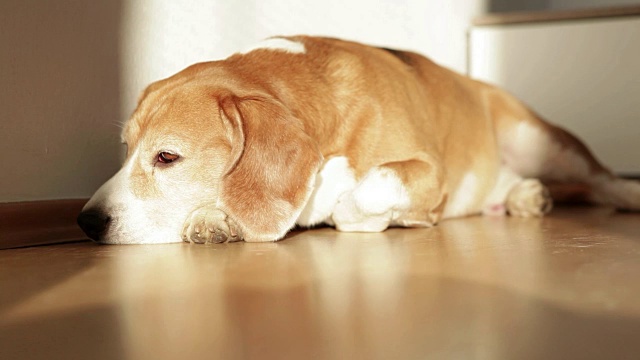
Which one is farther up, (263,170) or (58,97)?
(58,97)

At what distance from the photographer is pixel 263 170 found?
86.4 inches

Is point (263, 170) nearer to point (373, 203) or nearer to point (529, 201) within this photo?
point (373, 203)

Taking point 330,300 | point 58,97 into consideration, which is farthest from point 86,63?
point 330,300

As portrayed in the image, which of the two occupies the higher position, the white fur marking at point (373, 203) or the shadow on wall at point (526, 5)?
the shadow on wall at point (526, 5)

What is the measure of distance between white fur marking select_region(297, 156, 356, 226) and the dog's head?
17cm

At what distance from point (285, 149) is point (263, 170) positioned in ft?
0.30

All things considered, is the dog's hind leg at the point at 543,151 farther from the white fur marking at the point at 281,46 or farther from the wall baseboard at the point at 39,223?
the wall baseboard at the point at 39,223

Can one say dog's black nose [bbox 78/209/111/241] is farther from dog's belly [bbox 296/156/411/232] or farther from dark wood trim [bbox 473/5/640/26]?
dark wood trim [bbox 473/5/640/26]

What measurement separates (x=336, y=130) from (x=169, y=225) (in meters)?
0.62

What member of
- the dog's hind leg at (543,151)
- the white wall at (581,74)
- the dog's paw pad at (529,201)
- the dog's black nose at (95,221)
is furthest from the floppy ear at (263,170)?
the white wall at (581,74)

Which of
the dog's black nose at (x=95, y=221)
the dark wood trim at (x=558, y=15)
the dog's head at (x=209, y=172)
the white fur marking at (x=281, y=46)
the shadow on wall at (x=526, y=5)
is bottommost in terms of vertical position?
the dog's black nose at (x=95, y=221)

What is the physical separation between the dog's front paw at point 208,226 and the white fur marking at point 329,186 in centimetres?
27

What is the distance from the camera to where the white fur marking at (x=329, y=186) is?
239 cm

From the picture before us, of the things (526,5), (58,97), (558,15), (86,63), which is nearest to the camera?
(58,97)
